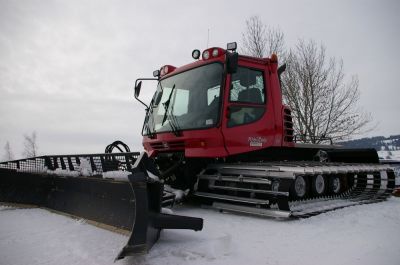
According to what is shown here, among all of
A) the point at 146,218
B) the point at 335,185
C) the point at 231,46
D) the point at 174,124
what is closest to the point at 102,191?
the point at 146,218

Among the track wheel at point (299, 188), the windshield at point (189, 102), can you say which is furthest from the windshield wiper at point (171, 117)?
the track wheel at point (299, 188)

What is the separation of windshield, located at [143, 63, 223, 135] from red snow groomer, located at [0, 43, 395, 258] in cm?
2

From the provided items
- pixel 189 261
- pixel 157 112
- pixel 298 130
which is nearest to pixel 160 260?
pixel 189 261

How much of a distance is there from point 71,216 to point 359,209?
468 centimetres

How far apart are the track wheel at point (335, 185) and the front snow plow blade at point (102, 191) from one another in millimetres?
3687

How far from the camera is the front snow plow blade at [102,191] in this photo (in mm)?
3287

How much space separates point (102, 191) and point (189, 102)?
2.40 m

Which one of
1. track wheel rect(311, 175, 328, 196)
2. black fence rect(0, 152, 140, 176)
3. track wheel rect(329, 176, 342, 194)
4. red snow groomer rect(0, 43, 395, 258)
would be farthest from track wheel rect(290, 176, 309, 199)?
black fence rect(0, 152, 140, 176)

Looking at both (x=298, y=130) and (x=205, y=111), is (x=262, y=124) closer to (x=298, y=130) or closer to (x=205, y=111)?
(x=205, y=111)

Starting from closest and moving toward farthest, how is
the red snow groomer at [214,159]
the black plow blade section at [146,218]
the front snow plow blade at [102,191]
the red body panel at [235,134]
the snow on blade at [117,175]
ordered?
the black plow blade section at [146,218], the front snow plow blade at [102,191], the snow on blade at [117,175], the red snow groomer at [214,159], the red body panel at [235,134]

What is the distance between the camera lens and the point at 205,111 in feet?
18.6

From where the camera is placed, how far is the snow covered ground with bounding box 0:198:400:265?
3.13 m

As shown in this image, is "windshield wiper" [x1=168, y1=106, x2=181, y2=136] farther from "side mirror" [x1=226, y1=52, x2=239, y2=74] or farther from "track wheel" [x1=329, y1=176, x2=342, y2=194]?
"track wheel" [x1=329, y1=176, x2=342, y2=194]

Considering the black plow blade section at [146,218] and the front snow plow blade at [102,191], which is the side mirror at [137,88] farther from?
the black plow blade section at [146,218]
